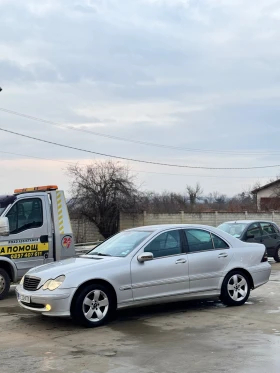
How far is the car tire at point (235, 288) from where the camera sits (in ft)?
31.4

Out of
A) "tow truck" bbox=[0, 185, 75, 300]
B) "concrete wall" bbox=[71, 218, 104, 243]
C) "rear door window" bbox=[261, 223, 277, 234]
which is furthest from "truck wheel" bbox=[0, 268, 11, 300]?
"concrete wall" bbox=[71, 218, 104, 243]

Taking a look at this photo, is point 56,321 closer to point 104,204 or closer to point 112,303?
point 112,303

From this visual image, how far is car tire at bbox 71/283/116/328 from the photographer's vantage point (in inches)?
316

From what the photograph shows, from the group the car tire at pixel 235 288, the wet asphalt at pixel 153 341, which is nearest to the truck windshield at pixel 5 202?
the wet asphalt at pixel 153 341

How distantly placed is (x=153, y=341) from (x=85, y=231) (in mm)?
28940

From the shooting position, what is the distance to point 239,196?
8356cm

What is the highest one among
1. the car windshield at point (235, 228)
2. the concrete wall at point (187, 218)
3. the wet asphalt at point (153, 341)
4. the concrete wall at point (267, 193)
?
the concrete wall at point (267, 193)

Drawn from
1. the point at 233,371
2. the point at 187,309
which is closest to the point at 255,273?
the point at 187,309

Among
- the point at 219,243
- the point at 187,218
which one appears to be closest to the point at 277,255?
the point at 219,243

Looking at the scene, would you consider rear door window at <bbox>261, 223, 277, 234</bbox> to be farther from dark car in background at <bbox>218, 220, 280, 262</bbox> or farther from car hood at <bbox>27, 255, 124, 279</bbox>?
car hood at <bbox>27, 255, 124, 279</bbox>

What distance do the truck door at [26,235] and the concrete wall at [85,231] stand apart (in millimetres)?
23222

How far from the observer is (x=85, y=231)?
35.9 metres

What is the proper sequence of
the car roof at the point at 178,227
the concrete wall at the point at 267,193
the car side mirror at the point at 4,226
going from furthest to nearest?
the concrete wall at the point at 267,193, the car side mirror at the point at 4,226, the car roof at the point at 178,227

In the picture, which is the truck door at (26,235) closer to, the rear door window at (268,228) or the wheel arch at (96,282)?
the wheel arch at (96,282)
